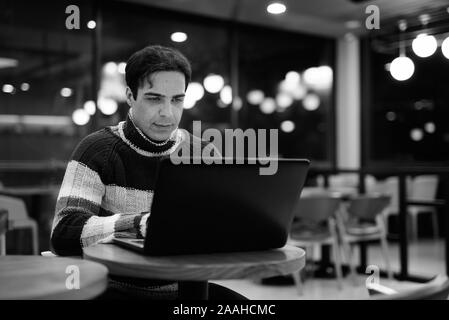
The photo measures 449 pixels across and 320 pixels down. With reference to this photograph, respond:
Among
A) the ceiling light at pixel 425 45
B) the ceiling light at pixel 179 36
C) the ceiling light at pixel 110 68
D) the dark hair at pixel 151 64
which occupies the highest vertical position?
the ceiling light at pixel 179 36

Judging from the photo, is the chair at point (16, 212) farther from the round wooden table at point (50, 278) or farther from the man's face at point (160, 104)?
the round wooden table at point (50, 278)

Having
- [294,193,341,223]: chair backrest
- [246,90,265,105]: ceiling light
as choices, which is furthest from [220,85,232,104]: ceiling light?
[294,193,341,223]: chair backrest

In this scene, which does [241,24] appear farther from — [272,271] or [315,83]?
[272,271]

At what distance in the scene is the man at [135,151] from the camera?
1.50 metres

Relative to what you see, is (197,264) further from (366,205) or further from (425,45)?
(425,45)

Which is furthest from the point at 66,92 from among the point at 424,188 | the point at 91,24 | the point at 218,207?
the point at 218,207

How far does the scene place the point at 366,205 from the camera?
16.3 ft

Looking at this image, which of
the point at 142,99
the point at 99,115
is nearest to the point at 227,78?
the point at 99,115

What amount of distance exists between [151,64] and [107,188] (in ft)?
1.21

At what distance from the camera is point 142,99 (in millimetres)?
1585

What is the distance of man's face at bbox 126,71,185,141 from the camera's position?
5.13 feet

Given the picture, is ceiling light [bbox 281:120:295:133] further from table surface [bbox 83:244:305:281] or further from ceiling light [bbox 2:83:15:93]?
table surface [bbox 83:244:305:281]

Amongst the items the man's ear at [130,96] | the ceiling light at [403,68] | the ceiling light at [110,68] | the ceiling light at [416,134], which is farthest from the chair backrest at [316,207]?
the ceiling light at [416,134]

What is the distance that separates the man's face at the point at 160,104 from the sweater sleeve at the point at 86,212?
0.13 metres
